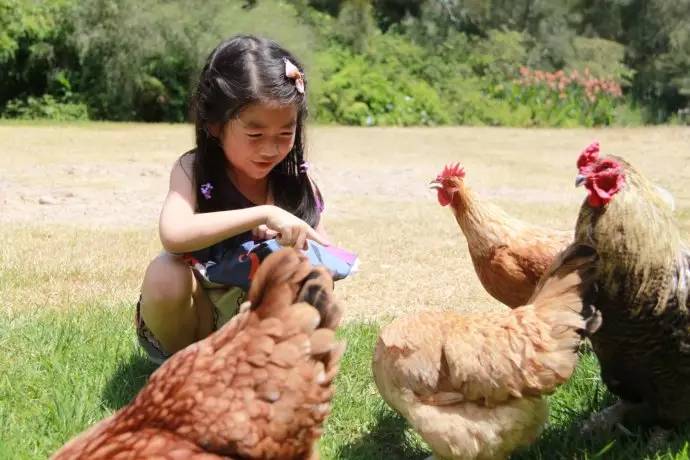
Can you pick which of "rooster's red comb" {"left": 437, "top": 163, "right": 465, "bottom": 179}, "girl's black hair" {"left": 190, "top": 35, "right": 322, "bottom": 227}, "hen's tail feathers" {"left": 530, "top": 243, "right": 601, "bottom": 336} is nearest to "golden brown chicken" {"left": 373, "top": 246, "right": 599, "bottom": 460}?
"hen's tail feathers" {"left": 530, "top": 243, "right": 601, "bottom": 336}

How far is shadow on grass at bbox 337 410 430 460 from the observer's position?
3070 millimetres

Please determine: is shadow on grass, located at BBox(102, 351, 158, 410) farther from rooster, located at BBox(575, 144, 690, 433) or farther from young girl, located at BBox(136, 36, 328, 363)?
rooster, located at BBox(575, 144, 690, 433)

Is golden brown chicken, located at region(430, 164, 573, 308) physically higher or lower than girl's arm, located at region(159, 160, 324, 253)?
lower

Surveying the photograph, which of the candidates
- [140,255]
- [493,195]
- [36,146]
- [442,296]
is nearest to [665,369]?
[442,296]

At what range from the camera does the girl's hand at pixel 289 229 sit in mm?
2957

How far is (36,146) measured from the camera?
12438mm

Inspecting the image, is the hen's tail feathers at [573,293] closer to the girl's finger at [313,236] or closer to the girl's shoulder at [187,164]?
the girl's finger at [313,236]

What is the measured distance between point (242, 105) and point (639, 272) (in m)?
1.68

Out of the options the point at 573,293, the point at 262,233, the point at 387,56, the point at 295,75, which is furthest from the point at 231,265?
the point at 387,56

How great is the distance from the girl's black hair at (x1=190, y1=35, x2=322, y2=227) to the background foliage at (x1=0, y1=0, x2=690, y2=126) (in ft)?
42.1

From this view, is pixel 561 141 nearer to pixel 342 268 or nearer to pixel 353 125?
pixel 353 125

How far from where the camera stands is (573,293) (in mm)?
2807

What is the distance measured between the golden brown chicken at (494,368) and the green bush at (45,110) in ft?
49.9

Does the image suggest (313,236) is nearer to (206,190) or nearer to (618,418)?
(206,190)
